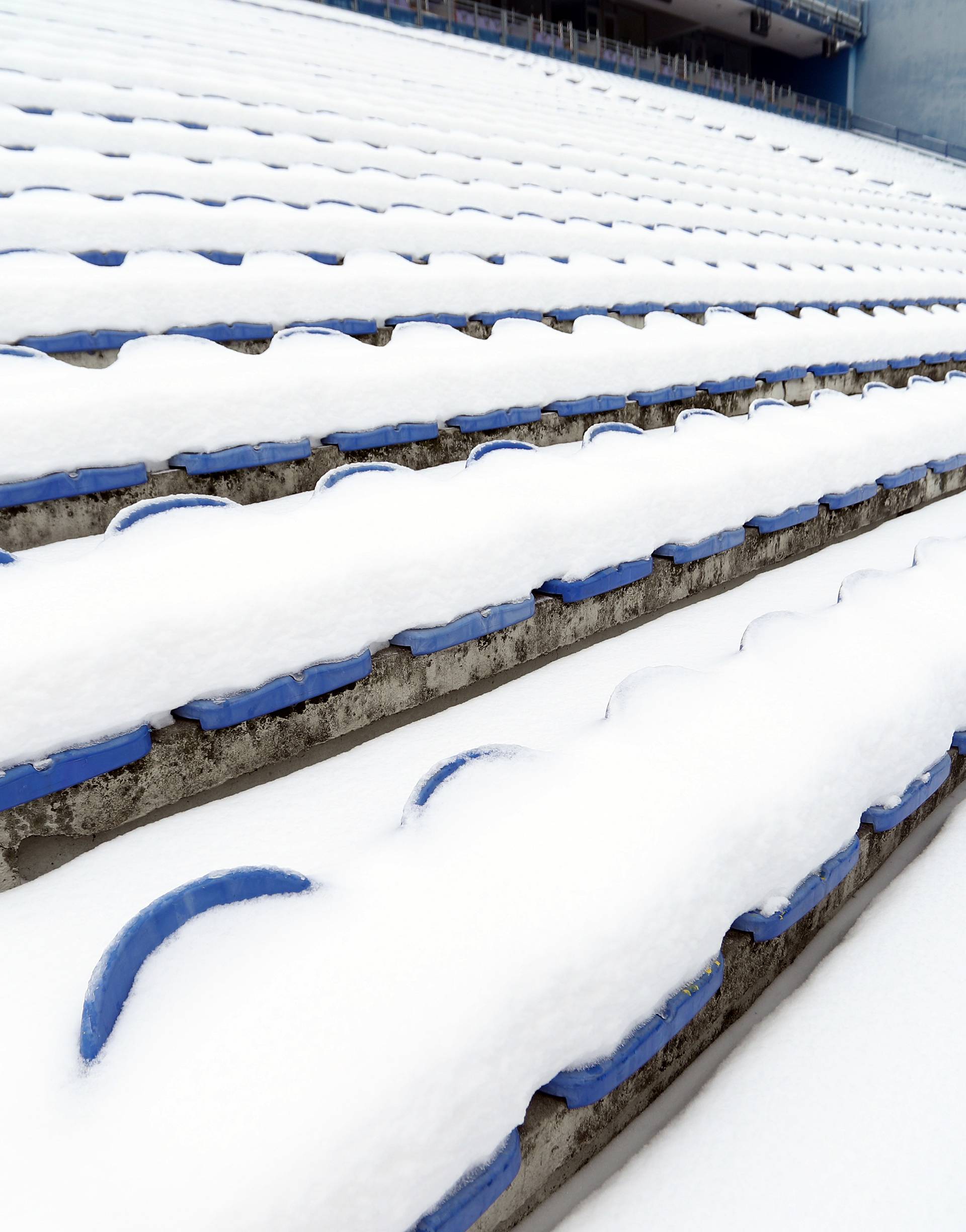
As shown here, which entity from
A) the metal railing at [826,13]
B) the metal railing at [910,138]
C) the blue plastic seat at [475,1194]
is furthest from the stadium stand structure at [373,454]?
the metal railing at [826,13]

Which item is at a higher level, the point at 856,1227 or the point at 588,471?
the point at 588,471

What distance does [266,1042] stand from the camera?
39 cm

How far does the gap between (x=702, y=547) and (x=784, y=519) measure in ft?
0.82

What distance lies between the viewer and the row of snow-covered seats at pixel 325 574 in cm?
59

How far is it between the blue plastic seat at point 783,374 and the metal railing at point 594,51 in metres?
7.81

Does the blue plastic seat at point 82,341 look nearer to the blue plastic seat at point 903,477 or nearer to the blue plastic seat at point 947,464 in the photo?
the blue plastic seat at point 903,477

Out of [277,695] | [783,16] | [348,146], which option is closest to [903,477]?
[277,695]

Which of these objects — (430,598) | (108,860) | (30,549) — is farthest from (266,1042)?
(30,549)

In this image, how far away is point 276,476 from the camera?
3.41ft

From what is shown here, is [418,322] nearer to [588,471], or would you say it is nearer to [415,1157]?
[588,471]

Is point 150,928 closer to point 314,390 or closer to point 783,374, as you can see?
point 314,390

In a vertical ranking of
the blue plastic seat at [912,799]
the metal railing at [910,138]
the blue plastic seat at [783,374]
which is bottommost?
the blue plastic seat at [912,799]

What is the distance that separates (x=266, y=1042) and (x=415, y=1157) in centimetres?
10

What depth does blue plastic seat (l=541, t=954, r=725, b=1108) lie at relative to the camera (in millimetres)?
497
